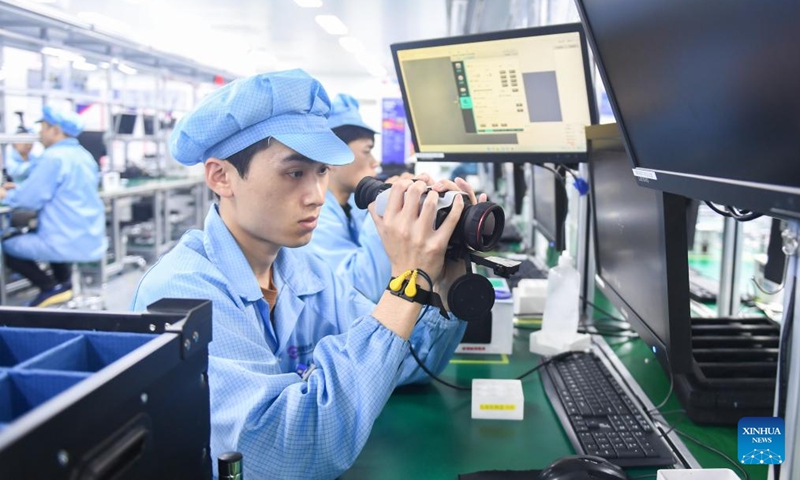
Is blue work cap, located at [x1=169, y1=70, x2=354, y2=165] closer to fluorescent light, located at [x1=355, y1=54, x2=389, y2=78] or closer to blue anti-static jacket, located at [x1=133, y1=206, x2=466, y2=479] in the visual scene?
blue anti-static jacket, located at [x1=133, y1=206, x2=466, y2=479]

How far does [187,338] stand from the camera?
1.62 ft

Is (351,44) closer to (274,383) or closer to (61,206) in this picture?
(61,206)

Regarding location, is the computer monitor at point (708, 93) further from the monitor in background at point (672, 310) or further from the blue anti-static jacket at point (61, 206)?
the blue anti-static jacket at point (61, 206)

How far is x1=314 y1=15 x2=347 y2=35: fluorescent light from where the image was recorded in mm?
8234

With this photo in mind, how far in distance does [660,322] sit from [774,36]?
0.63 meters

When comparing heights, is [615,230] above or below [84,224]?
above

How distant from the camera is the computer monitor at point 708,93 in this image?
54 cm

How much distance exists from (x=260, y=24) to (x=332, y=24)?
3.56ft

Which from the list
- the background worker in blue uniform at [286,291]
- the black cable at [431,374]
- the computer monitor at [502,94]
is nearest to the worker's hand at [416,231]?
the background worker in blue uniform at [286,291]

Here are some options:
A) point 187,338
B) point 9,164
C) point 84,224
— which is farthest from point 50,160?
point 187,338

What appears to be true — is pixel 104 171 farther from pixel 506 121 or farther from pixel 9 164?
pixel 506 121

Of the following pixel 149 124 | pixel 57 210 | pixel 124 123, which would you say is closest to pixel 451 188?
pixel 57 210

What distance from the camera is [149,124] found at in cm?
715

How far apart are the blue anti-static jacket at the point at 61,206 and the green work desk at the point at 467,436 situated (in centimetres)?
388
